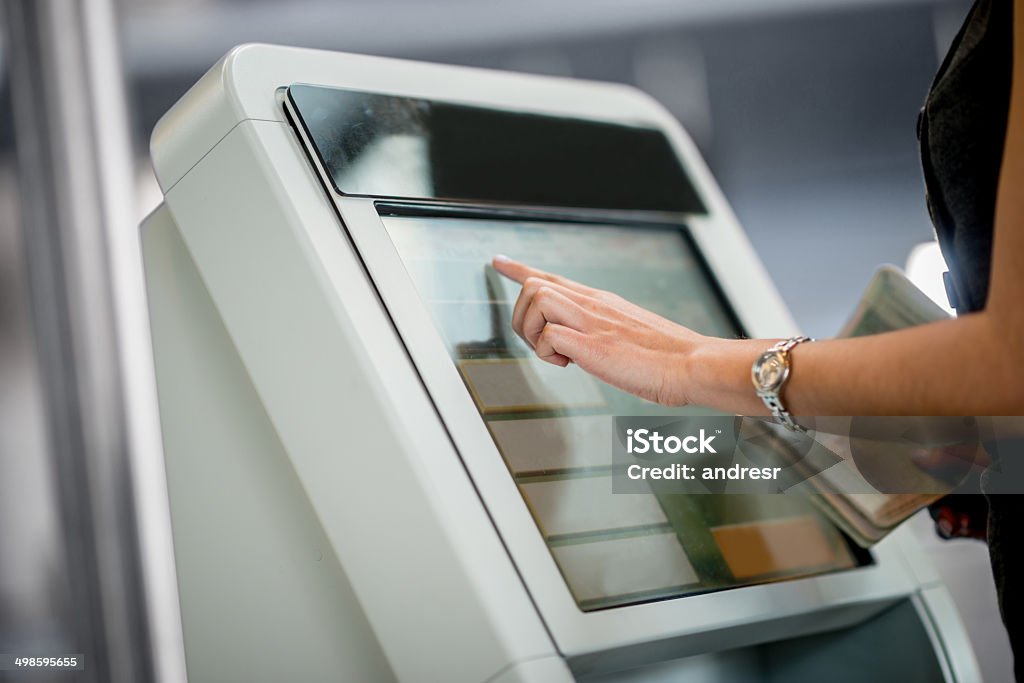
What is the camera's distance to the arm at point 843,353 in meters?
0.64

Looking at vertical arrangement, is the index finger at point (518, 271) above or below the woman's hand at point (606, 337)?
above

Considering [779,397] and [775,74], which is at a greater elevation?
[775,74]

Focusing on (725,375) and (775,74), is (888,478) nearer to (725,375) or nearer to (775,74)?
(725,375)

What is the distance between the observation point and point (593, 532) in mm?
946

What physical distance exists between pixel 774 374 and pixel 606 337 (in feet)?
0.61

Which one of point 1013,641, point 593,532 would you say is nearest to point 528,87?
point 593,532

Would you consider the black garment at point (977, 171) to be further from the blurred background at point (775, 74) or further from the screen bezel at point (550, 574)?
the blurred background at point (775, 74)

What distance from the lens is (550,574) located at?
86cm

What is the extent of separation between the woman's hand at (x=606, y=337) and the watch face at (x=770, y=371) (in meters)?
0.07

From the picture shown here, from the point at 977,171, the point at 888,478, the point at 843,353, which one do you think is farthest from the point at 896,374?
the point at 888,478

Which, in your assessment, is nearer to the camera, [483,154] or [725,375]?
[725,375]

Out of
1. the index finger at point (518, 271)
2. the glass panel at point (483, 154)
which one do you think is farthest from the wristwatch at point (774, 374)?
the glass panel at point (483, 154)

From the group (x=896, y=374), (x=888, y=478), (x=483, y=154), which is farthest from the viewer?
(x=483, y=154)

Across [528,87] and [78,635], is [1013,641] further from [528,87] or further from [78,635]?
[78,635]
